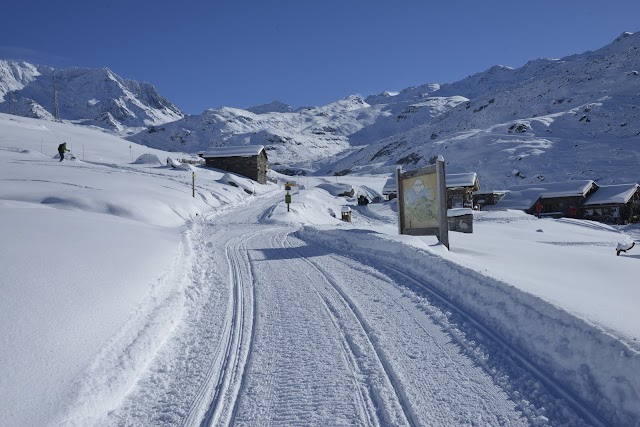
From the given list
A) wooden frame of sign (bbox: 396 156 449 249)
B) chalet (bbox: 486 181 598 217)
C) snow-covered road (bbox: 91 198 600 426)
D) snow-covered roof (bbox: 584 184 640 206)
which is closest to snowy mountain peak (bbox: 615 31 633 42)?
snow-covered roof (bbox: 584 184 640 206)

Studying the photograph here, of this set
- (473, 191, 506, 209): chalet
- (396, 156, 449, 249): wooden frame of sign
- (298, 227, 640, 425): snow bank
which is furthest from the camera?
(473, 191, 506, 209): chalet

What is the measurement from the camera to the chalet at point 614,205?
4409cm

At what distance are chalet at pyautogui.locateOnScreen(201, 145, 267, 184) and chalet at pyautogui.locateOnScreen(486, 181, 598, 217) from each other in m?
30.0

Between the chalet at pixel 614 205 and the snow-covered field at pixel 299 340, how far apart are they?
4296 cm

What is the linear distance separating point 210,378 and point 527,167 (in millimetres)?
78412

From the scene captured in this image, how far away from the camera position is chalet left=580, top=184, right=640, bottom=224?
44.1 m

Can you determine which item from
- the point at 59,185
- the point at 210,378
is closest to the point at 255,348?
the point at 210,378

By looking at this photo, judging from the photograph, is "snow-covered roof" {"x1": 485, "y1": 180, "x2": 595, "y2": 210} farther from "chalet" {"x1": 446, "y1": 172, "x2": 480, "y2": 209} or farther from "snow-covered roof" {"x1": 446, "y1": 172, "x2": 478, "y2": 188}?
"snow-covered roof" {"x1": 446, "y1": 172, "x2": 478, "y2": 188}

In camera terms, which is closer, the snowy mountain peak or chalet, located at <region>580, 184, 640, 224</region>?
chalet, located at <region>580, 184, 640, 224</region>

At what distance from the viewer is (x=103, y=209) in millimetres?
16750

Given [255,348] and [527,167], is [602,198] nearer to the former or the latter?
[527,167]

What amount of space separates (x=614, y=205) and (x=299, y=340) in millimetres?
50734

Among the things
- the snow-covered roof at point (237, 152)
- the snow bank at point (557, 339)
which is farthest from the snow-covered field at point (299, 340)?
the snow-covered roof at point (237, 152)

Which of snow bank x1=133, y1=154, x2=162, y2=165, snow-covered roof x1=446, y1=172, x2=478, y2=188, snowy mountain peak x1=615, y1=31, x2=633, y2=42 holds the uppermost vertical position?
snowy mountain peak x1=615, y1=31, x2=633, y2=42
